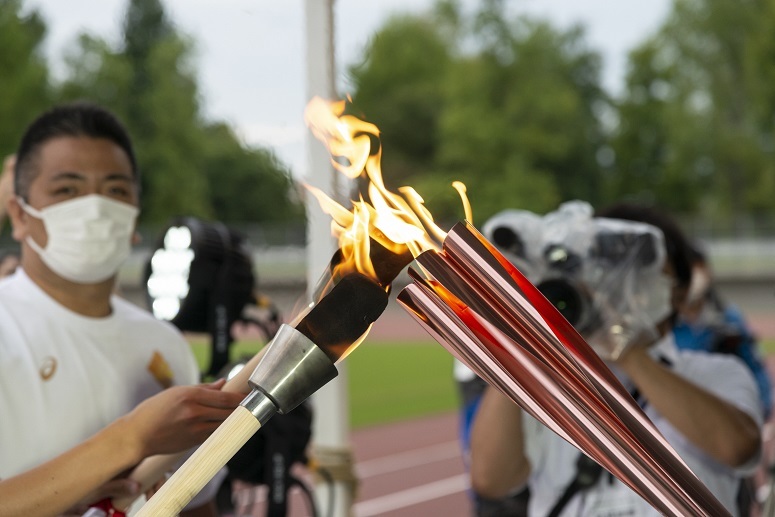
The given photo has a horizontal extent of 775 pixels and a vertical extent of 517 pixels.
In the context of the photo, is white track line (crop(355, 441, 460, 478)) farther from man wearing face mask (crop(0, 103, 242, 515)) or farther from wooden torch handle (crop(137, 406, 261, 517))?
wooden torch handle (crop(137, 406, 261, 517))

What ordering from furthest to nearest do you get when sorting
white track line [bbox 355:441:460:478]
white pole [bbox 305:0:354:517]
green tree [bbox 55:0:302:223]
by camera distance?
1. green tree [bbox 55:0:302:223]
2. white track line [bbox 355:441:460:478]
3. white pole [bbox 305:0:354:517]

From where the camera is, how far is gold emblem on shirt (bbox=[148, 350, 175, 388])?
190cm

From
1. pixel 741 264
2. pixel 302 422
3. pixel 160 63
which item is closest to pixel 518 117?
pixel 741 264

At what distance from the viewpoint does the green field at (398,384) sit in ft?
42.7

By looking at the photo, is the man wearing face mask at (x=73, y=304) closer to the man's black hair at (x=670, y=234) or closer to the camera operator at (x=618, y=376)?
the camera operator at (x=618, y=376)

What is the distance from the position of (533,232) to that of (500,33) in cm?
4115

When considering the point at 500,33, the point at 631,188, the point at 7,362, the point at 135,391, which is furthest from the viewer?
the point at 500,33

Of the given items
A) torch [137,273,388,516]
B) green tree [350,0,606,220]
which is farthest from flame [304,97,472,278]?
green tree [350,0,606,220]

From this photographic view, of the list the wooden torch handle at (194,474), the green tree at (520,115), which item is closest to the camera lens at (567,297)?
the wooden torch handle at (194,474)

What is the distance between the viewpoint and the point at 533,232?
190cm

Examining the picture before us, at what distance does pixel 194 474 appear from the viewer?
92 cm

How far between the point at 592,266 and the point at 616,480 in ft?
1.45

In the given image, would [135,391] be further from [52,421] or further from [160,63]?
[160,63]

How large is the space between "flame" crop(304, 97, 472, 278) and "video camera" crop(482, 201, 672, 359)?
2.24 feet
